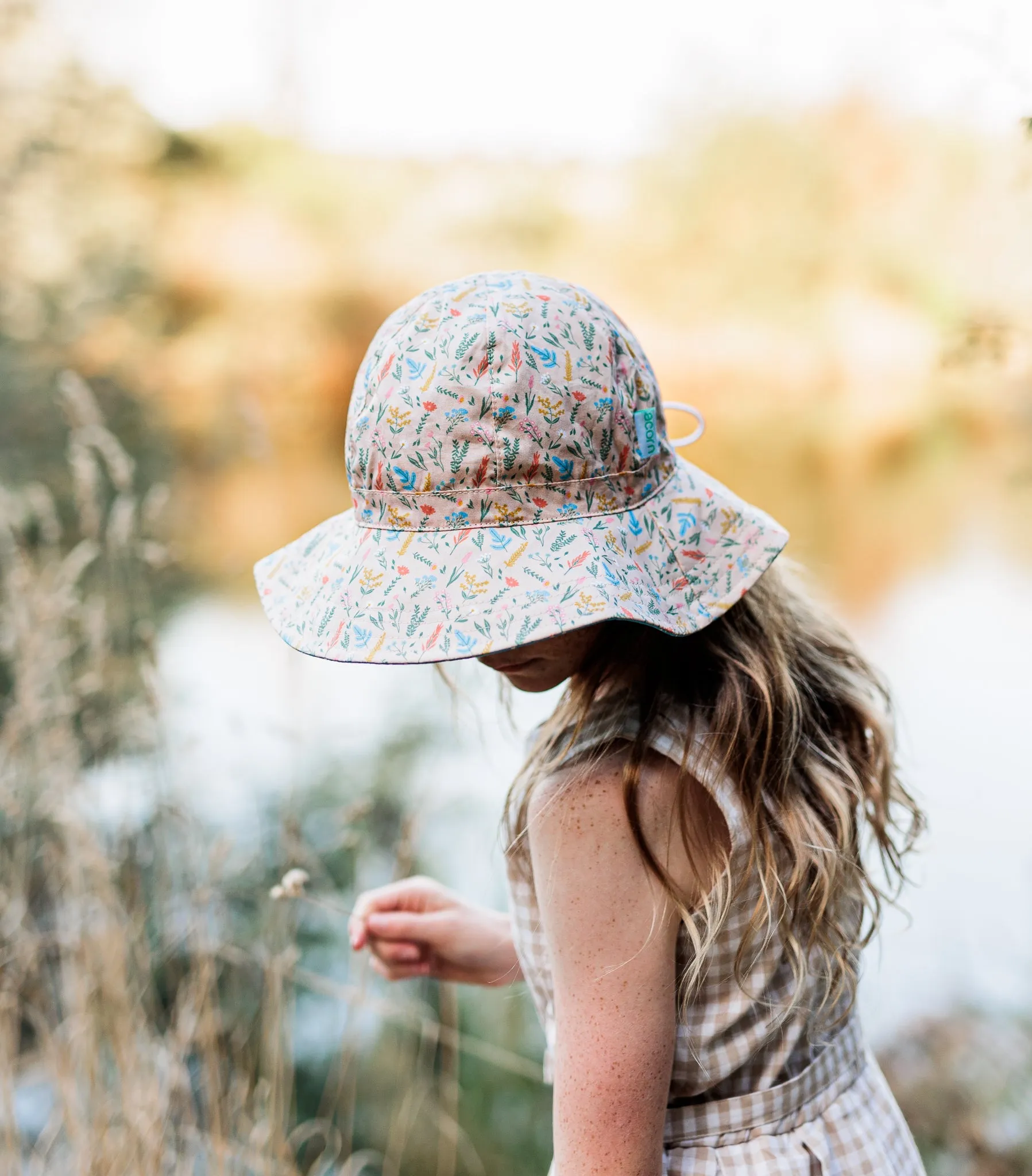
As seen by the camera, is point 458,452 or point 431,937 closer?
point 458,452

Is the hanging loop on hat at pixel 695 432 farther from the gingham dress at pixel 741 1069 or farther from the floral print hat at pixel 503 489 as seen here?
the gingham dress at pixel 741 1069

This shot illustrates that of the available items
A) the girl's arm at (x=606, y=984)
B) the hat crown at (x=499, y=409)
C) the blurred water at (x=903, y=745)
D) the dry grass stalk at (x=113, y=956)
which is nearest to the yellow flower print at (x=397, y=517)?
the hat crown at (x=499, y=409)

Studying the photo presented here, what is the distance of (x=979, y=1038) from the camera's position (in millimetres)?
2334

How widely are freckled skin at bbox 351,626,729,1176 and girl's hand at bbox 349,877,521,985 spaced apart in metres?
0.32

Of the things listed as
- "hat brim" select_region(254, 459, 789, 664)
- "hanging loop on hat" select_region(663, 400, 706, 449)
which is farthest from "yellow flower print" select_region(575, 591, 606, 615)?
"hanging loop on hat" select_region(663, 400, 706, 449)

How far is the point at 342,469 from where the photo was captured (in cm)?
468

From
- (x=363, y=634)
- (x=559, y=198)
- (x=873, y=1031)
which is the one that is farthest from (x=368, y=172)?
(x=363, y=634)

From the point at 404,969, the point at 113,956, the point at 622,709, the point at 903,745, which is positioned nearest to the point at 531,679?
the point at 622,709

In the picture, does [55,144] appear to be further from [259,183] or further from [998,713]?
[998,713]

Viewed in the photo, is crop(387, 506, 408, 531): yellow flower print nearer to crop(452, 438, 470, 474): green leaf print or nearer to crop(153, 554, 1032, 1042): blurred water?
Result: crop(452, 438, 470, 474): green leaf print

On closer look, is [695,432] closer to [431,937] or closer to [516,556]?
[516,556]

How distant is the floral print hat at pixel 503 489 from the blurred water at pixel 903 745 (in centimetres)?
113

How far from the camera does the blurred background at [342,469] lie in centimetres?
160

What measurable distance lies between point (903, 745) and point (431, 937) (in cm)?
239
